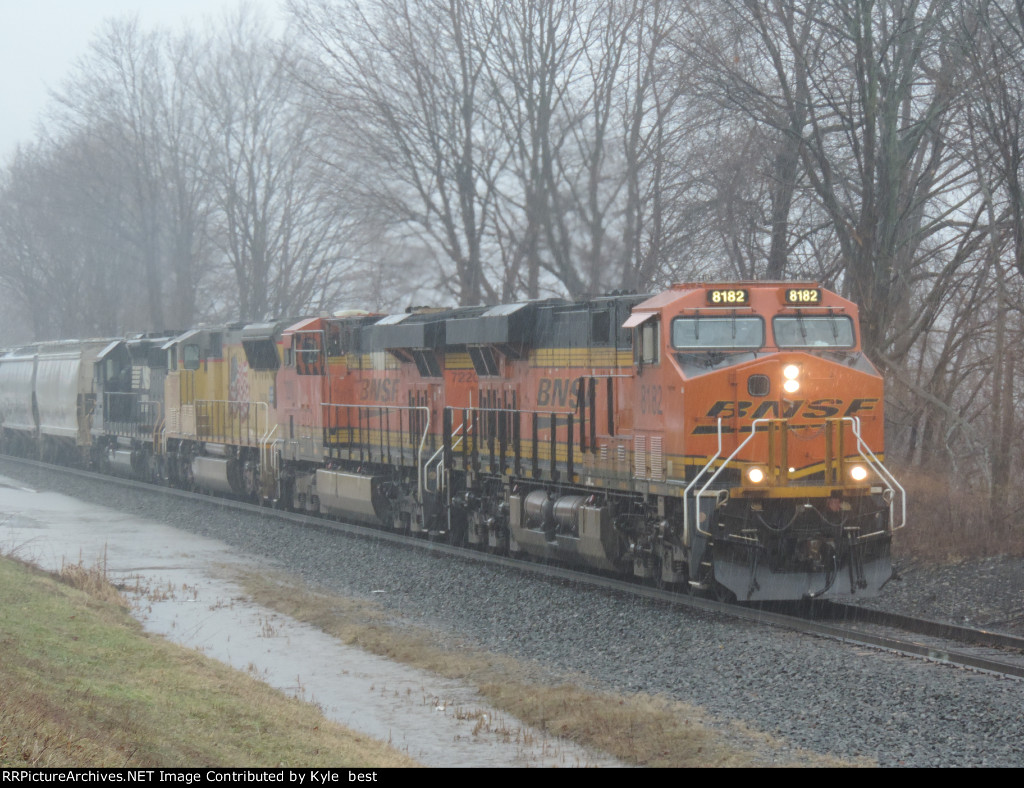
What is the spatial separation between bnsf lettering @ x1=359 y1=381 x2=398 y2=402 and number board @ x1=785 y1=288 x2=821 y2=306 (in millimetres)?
8892

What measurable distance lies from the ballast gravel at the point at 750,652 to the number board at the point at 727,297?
11.1 ft

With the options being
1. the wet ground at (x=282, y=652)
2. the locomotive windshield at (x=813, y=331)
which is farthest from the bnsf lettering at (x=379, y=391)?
the locomotive windshield at (x=813, y=331)

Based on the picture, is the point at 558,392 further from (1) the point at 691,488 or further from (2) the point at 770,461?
(2) the point at 770,461

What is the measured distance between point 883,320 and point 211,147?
36916 millimetres

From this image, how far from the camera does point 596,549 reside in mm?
14312

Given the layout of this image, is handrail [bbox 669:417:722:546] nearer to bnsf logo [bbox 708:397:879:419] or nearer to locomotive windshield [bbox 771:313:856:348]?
bnsf logo [bbox 708:397:879:419]

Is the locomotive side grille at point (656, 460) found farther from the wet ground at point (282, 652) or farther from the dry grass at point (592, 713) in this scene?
the wet ground at point (282, 652)

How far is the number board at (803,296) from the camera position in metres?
13.3

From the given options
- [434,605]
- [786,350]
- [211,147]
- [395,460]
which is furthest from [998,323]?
[211,147]

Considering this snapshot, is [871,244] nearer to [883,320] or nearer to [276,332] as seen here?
[883,320]

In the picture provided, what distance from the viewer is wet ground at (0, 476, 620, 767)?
830cm

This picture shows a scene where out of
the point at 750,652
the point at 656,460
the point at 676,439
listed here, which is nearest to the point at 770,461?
the point at 676,439

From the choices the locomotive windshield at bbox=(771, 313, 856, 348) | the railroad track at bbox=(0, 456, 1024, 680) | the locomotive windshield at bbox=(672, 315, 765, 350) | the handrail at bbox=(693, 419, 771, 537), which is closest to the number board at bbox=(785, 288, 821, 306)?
the locomotive windshield at bbox=(771, 313, 856, 348)

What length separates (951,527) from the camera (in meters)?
14.9
